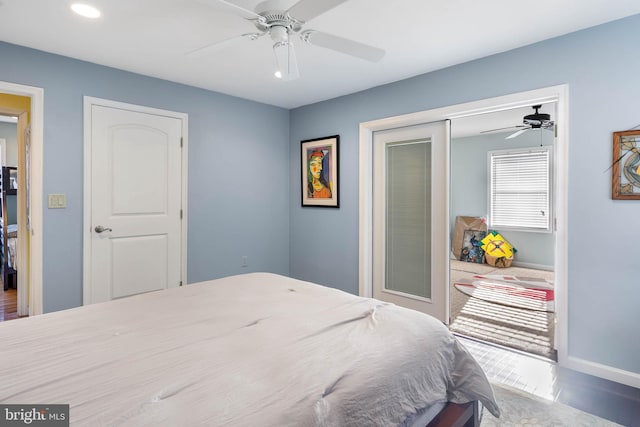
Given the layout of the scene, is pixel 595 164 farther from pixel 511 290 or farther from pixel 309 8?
pixel 511 290

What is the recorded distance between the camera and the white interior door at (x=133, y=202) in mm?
3162

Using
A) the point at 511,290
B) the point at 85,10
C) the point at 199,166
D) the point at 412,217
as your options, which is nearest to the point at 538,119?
the point at 412,217

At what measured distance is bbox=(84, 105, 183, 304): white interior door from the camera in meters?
3.16

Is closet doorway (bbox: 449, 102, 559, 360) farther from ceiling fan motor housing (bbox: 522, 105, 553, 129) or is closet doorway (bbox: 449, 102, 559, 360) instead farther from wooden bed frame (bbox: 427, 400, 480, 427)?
wooden bed frame (bbox: 427, 400, 480, 427)

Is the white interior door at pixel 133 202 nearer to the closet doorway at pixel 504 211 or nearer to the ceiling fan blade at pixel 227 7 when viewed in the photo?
the ceiling fan blade at pixel 227 7

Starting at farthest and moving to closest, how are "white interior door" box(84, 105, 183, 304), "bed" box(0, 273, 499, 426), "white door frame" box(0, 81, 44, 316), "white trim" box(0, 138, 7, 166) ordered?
1. "white trim" box(0, 138, 7, 166)
2. "white interior door" box(84, 105, 183, 304)
3. "white door frame" box(0, 81, 44, 316)
4. "bed" box(0, 273, 499, 426)

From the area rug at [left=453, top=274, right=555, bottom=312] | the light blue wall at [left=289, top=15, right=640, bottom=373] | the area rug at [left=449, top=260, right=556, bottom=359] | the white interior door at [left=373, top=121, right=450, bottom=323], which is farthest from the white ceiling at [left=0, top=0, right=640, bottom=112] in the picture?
the area rug at [left=453, top=274, right=555, bottom=312]

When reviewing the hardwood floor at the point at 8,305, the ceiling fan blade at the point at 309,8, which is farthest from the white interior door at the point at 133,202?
the ceiling fan blade at the point at 309,8

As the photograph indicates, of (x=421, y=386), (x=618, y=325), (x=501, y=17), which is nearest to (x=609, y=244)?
(x=618, y=325)

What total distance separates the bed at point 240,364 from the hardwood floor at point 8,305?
9.25ft

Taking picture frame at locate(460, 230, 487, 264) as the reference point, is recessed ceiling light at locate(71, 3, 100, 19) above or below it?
above

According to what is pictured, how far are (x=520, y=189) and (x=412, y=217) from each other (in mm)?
3575

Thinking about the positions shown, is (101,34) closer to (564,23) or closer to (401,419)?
(401,419)

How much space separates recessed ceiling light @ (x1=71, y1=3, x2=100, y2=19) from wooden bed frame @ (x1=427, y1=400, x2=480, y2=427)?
2910mm
